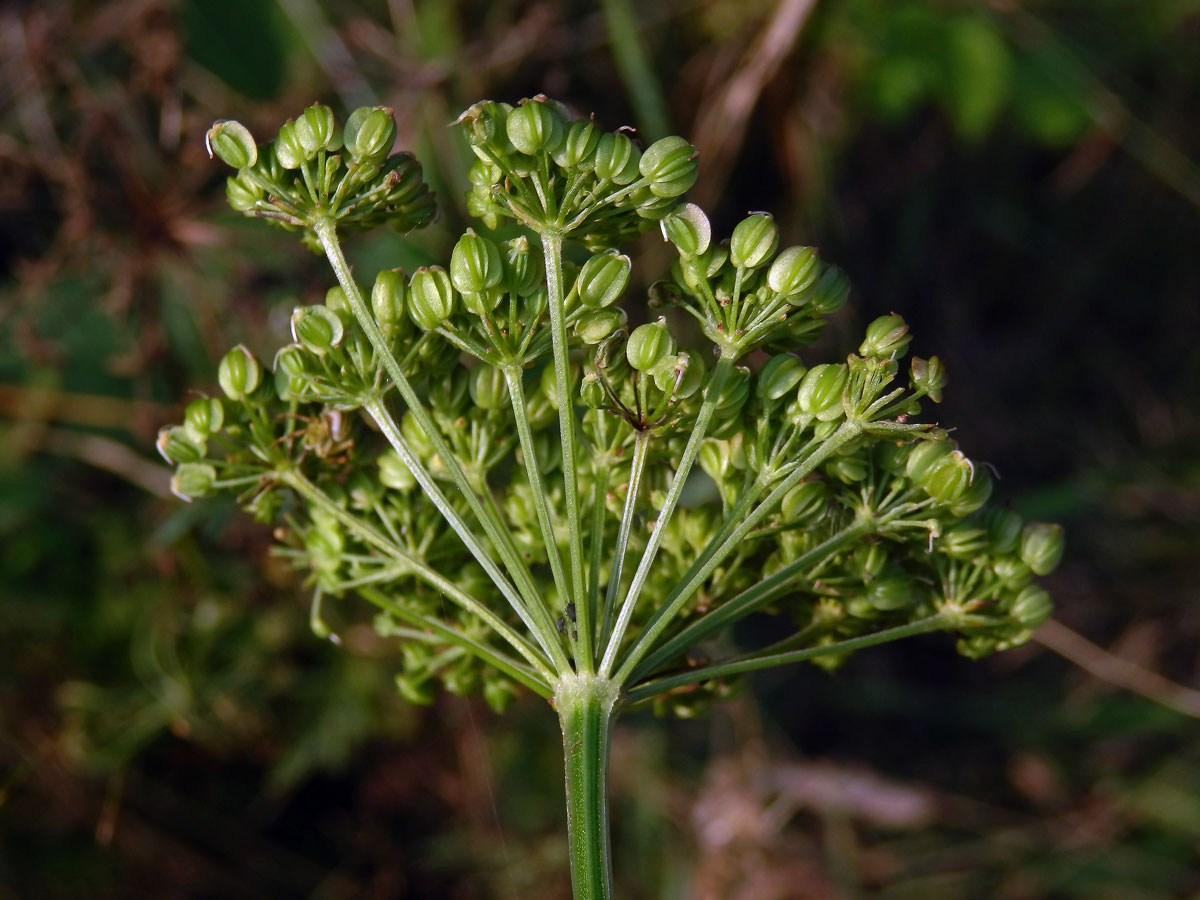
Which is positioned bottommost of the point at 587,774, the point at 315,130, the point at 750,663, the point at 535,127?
the point at 587,774

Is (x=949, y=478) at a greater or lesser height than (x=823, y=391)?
lesser

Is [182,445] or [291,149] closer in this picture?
[291,149]

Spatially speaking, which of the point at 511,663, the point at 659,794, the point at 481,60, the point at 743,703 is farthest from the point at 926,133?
the point at 511,663

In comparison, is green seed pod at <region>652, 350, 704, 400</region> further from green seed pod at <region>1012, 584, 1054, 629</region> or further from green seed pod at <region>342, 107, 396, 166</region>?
green seed pod at <region>1012, 584, 1054, 629</region>

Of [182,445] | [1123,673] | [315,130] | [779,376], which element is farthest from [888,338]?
[1123,673]

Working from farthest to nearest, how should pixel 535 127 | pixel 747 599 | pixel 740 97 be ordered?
pixel 740 97 < pixel 747 599 < pixel 535 127

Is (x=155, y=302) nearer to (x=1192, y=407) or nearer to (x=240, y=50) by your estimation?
(x=240, y=50)

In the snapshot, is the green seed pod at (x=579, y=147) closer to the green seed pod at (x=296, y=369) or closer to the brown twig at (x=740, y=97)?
the green seed pod at (x=296, y=369)

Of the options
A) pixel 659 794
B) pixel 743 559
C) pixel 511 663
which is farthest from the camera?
pixel 659 794

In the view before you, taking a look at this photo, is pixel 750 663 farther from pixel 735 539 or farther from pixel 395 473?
pixel 395 473
